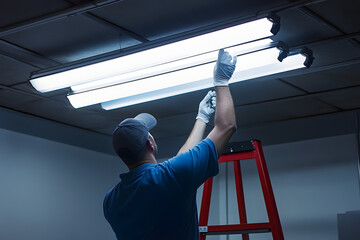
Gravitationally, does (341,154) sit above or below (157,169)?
above

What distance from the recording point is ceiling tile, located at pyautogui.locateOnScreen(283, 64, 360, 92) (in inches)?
157

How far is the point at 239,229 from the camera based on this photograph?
3.98 metres

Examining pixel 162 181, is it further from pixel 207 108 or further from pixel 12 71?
pixel 12 71

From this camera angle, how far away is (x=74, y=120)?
528 centimetres

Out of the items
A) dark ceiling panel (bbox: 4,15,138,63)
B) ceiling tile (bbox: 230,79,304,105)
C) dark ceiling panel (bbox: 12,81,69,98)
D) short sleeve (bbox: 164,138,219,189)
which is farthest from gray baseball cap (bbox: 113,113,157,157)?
dark ceiling panel (bbox: 12,81,69,98)

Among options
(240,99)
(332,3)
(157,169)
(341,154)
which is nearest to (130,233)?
(157,169)

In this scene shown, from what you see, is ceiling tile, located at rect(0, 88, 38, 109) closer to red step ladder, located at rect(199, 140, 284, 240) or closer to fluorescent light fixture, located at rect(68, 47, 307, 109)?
fluorescent light fixture, located at rect(68, 47, 307, 109)

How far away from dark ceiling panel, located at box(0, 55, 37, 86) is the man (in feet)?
6.35

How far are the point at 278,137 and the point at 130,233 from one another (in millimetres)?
3284

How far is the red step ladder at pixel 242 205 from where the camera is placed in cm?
385

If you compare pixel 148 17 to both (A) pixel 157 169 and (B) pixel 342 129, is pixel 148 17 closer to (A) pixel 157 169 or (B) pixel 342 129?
(A) pixel 157 169

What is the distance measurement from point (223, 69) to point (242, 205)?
83.6 inches

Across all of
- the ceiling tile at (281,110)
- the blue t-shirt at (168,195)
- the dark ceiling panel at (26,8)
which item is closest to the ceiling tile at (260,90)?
the ceiling tile at (281,110)

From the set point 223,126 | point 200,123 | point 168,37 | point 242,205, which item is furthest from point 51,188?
point 223,126
